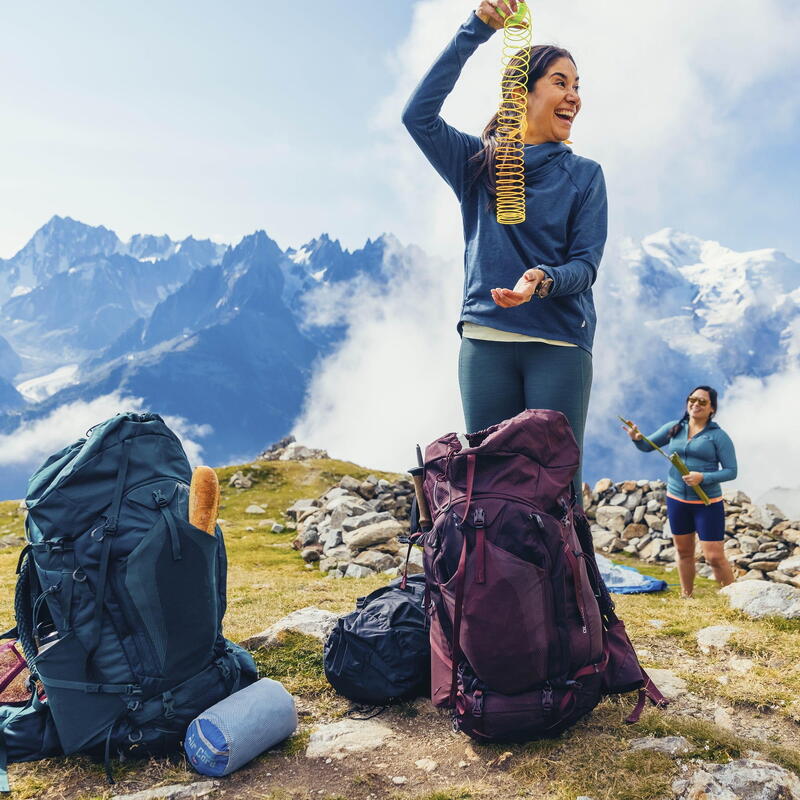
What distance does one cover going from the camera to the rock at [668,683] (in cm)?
454

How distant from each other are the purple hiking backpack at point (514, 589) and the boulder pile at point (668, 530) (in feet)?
42.2

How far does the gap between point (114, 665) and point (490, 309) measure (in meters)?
3.10

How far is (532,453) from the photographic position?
143 inches

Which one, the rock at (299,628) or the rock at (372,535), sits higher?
the rock at (299,628)

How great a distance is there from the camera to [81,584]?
3654mm

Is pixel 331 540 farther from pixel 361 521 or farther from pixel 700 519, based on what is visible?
pixel 700 519

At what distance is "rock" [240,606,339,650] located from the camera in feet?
18.5

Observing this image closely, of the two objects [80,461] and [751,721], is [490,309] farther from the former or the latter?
[751,721]

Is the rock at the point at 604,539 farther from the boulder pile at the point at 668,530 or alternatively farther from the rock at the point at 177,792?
the rock at the point at 177,792

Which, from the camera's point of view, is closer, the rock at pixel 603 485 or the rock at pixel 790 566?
the rock at pixel 790 566

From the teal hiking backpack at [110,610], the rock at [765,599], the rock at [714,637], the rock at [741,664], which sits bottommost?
the rock at [765,599]

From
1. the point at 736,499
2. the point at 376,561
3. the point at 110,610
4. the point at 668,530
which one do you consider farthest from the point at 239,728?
the point at 736,499

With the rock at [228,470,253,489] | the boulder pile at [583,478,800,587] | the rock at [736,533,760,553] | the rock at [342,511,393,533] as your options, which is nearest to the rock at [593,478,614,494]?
the boulder pile at [583,478,800,587]

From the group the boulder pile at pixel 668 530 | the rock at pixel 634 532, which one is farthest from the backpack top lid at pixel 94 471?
the rock at pixel 634 532
